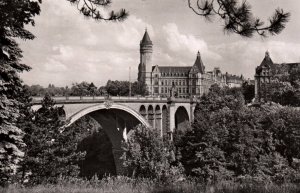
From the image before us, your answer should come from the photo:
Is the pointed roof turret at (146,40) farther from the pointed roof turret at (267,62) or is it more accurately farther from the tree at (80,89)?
the pointed roof turret at (267,62)

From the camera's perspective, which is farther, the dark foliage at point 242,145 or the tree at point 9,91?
the dark foliage at point 242,145

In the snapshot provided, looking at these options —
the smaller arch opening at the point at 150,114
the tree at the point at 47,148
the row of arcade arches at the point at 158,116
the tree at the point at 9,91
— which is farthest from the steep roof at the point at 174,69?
the tree at the point at 9,91

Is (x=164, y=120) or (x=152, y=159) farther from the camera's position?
(x=164, y=120)

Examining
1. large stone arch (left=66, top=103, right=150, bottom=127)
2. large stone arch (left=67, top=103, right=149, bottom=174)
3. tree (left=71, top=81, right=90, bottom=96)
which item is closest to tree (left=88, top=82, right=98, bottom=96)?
A: tree (left=71, top=81, right=90, bottom=96)

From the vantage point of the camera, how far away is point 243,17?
275 inches

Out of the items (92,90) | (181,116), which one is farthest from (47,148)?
(92,90)

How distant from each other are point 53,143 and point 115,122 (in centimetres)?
2561

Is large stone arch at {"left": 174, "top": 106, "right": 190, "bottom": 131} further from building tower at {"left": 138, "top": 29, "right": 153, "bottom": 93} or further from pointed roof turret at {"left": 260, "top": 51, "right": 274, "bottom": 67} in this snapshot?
building tower at {"left": 138, "top": 29, "right": 153, "bottom": 93}

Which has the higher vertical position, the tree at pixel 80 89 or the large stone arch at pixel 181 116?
the tree at pixel 80 89

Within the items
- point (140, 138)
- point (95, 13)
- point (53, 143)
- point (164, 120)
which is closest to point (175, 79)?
point (164, 120)

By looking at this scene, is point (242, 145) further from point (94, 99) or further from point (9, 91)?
point (9, 91)

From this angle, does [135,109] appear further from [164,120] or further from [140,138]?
[140,138]

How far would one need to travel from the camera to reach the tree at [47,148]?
806 inches

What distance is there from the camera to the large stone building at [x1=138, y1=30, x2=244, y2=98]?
125875 mm
